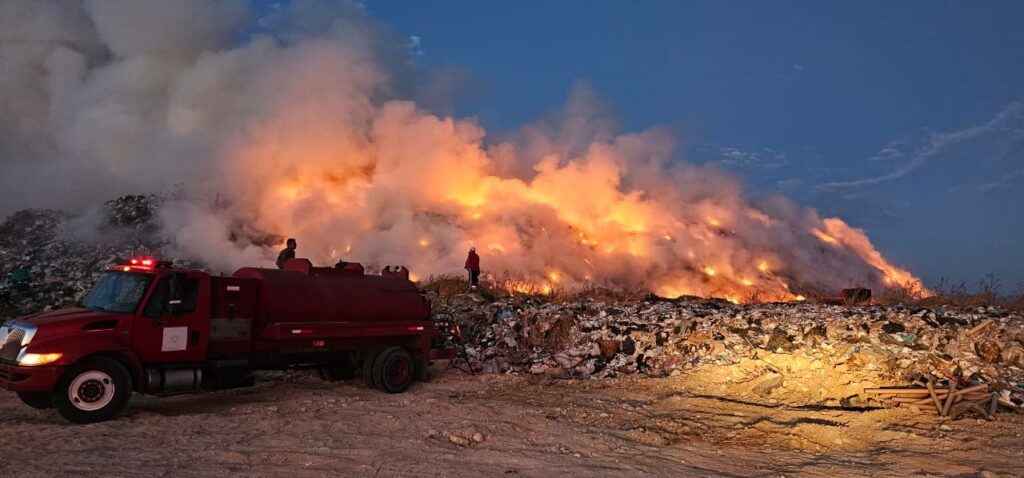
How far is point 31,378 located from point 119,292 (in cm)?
140

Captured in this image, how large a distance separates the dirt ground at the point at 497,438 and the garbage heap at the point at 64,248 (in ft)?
26.1

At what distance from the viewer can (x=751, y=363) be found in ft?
35.4

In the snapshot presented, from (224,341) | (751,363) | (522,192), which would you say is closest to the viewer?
(224,341)

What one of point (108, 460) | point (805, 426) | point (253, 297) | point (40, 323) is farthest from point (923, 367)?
point (40, 323)

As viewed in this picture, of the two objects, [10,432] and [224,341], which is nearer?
[10,432]

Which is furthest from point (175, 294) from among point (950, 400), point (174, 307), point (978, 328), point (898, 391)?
point (978, 328)

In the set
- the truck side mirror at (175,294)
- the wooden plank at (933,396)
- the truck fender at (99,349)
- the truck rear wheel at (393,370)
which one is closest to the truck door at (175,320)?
the truck side mirror at (175,294)

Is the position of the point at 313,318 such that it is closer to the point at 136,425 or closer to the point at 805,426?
the point at 136,425

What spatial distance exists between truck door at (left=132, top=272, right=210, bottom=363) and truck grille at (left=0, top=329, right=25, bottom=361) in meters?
1.08

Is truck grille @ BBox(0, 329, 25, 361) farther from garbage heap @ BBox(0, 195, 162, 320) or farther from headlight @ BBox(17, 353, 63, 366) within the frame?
garbage heap @ BBox(0, 195, 162, 320)

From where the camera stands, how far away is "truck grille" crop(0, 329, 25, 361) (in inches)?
271

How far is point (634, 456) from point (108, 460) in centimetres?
483

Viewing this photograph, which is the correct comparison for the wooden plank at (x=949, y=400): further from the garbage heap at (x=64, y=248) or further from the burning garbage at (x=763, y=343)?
the garbage heap at (x=64, y=248)

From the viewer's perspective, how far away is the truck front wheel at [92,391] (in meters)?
6.87
